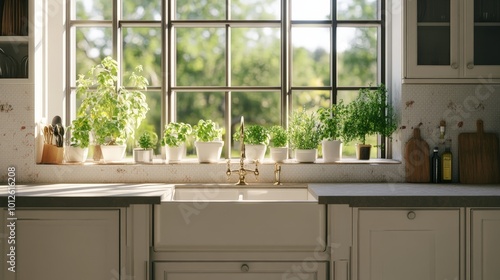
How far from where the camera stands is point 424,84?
142 inches

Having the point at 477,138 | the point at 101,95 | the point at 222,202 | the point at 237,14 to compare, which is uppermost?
the point at 237,14

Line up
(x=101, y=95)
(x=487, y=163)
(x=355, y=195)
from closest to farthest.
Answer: (x=355, y=195) < (x=487, y=163) < (x=101, y=95)

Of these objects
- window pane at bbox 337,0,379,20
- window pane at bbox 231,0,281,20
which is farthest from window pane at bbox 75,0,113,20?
window pane at bbox 337,0,379,20

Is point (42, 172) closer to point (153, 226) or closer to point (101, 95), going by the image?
point (101, 95)

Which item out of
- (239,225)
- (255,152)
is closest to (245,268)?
(239,225)

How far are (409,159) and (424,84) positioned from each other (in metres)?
0.49

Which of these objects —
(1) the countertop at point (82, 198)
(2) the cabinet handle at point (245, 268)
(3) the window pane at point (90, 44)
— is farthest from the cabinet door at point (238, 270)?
(3) the window pane at point (90, 44)

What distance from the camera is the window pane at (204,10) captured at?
12.9 feet

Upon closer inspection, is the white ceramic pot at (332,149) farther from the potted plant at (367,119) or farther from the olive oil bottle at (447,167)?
the olive oil bottle at (447,167)

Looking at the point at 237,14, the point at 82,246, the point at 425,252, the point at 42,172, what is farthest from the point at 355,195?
the point at 42,172

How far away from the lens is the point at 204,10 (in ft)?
13.0

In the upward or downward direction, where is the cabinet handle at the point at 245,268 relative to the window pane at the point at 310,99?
downward

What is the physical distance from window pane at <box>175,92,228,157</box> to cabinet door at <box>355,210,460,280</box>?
1387mm

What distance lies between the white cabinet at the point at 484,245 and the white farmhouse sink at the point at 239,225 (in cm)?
79
